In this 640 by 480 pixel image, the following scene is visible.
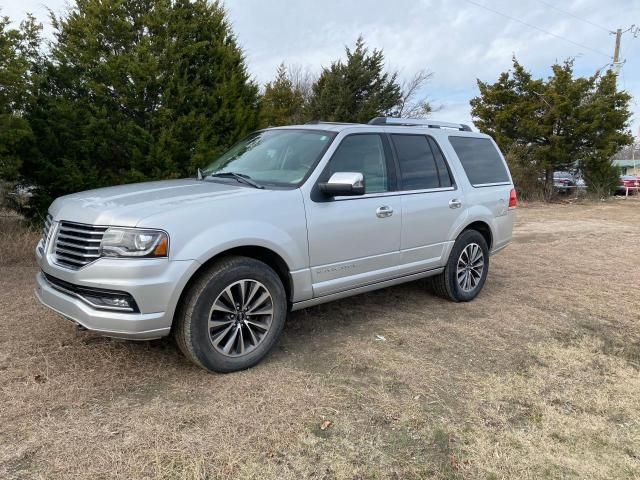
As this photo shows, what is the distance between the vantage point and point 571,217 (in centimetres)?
1430

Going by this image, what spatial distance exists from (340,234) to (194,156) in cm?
503

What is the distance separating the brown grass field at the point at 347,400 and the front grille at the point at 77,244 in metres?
0.81

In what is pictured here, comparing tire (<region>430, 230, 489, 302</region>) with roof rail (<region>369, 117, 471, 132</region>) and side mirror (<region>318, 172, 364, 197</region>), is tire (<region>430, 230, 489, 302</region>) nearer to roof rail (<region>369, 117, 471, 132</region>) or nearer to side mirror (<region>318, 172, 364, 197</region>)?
roof rail (<region>369, 117, 471, 132</region>)

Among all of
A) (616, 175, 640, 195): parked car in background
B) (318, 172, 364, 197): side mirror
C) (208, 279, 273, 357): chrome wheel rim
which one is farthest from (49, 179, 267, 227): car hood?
(616, 175, 640, 195): parked car in background

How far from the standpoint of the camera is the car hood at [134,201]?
3105 mm

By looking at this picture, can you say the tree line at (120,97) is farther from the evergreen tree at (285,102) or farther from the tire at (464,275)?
the evergreen tree at (285,102)

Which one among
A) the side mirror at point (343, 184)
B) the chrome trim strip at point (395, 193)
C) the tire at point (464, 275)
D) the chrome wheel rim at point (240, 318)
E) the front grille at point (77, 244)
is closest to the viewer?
the front grille at point (77, 244)

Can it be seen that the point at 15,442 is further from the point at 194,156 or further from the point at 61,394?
the point at 194,156

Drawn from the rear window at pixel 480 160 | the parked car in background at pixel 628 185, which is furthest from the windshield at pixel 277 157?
the parked car in background at pixel 628 185

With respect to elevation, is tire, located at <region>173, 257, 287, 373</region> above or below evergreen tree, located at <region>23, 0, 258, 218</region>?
below

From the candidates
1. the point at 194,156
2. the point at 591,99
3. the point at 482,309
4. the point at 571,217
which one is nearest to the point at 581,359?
the point at 482,309

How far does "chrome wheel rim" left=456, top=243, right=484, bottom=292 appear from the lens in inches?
208

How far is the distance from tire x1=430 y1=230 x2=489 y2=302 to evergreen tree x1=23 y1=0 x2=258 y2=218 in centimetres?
490

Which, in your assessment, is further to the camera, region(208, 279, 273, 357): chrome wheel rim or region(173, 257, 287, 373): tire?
region(208, 279, 273, 357): chrome wheel rim
